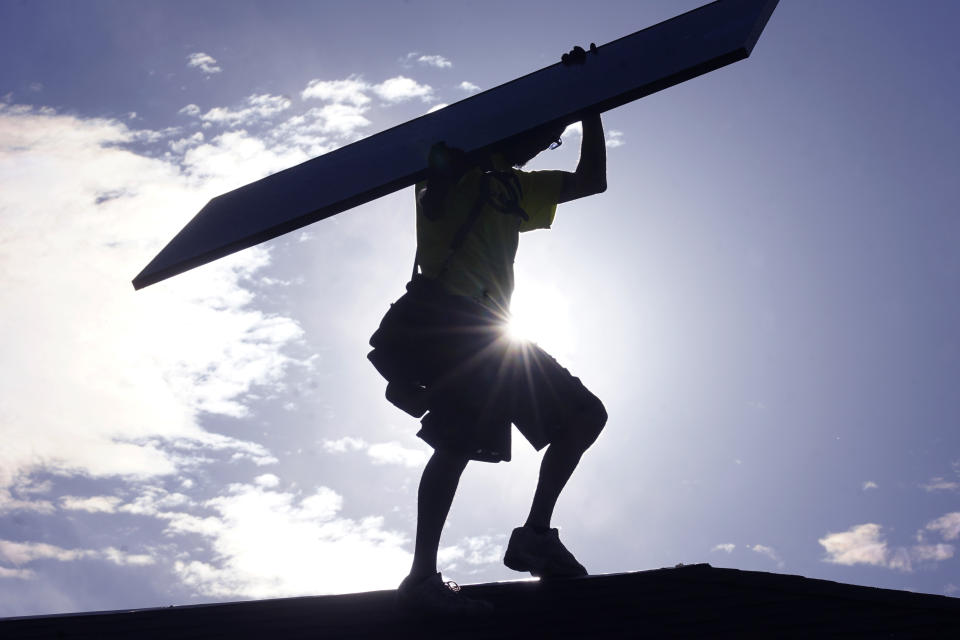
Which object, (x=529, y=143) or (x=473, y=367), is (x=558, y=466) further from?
(x=529, y=143)

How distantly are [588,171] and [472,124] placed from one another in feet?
2.14

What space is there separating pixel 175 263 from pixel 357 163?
33.6 inches

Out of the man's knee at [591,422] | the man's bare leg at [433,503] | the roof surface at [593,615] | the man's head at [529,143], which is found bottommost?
the roof surface at [593,615]

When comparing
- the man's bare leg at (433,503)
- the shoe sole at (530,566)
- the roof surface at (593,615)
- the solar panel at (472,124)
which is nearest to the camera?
the roof surface at (593,615)

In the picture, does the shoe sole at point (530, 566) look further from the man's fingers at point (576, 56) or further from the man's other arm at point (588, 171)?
the man's fingers at point (576, 56)

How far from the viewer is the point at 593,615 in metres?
2.68

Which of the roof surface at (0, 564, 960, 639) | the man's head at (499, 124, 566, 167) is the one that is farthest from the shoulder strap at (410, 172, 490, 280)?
the roof surface at (0, 564, 960, 639)

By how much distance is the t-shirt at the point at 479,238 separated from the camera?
3148 millimetres

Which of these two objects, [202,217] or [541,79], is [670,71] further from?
[202,217]

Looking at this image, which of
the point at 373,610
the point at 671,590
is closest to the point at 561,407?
the point at 671,590

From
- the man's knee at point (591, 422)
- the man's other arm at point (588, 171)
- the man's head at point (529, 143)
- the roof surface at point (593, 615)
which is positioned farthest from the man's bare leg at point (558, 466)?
the man's head at point (529, 143)

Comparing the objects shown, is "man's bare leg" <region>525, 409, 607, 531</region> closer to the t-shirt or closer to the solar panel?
the t-shirt

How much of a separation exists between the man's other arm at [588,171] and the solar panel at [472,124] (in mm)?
349

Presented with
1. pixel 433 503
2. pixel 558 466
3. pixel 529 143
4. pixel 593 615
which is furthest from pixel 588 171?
pixel 593 615
